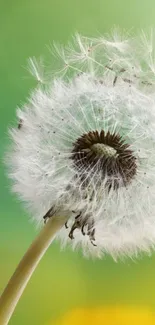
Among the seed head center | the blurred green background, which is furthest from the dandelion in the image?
the blurred green background

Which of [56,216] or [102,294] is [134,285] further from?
[56,216]

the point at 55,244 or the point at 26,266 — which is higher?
the point at 55,244

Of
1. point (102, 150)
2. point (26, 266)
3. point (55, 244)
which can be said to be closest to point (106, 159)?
point (102, 150)

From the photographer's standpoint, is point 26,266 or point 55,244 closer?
point 26,266

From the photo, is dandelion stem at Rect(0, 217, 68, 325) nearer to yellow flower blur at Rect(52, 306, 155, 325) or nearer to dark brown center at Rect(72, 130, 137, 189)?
dark brown center at Rect(72, 130, 137, 189)

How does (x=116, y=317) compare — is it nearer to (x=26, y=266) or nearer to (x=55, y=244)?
(x=55, y=244)

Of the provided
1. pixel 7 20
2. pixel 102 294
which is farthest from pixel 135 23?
pixel 102 294

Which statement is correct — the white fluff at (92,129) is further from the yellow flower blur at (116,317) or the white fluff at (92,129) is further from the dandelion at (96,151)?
the yellow flower blur at (116,317)
